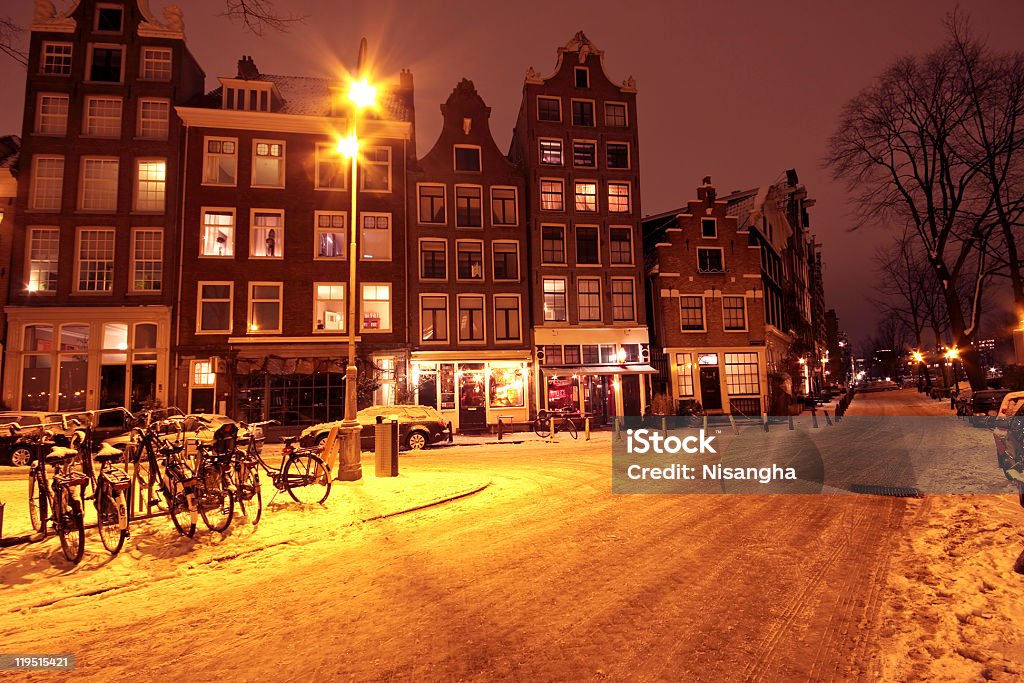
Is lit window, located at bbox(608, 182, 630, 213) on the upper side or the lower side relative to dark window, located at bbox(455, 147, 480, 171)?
lower

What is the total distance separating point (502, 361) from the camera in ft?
88.5

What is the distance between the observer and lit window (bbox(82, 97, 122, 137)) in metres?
24.4

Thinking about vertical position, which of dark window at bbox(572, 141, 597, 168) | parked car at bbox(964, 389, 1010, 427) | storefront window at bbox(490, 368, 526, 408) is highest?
dark window at bbox(572, 141, 597, 168)

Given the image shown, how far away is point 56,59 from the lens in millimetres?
24547

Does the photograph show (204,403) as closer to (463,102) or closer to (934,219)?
(463,102)

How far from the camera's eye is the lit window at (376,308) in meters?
25.6

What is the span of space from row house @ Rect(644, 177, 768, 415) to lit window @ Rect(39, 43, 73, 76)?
30.7m

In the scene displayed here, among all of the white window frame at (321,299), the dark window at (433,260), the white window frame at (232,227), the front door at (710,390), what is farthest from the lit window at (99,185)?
the front door at (710,390)

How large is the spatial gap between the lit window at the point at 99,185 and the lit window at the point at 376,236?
1093 centimetres

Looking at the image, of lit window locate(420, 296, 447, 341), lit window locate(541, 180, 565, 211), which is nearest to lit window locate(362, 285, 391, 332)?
lit window locate(420, 296, 447, 341)

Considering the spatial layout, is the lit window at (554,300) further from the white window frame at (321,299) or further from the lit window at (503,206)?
the white window frame at (321,299)

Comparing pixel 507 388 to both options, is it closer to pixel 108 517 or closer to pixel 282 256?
pixel 282 256

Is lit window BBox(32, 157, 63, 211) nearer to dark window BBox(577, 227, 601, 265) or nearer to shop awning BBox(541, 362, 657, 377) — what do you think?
shop awning BBox(541, 362, 657, 377)

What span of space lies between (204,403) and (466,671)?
79.0ft
